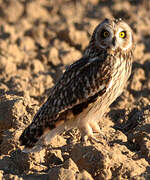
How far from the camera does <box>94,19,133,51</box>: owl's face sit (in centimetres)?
575

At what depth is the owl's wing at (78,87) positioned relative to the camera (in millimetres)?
5680

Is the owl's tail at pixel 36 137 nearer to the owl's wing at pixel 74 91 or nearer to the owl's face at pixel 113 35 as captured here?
the owl's wing at pixel 74 91

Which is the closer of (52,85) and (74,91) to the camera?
(74,91)

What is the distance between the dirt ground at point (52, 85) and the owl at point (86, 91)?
10.5 inches

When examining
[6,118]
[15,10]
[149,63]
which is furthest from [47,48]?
[6,118]

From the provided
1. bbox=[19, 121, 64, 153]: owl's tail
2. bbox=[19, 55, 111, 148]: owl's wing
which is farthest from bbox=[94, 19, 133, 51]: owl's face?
bbox=[19, 121, 64, 153]: owl's tail

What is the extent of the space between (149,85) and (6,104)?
9.78 ft

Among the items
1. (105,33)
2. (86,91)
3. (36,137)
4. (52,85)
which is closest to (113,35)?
(105,33)

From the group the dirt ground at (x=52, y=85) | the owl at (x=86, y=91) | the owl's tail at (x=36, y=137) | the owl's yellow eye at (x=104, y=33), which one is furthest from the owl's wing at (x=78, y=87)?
the dirt ground at (x=52, y=85)

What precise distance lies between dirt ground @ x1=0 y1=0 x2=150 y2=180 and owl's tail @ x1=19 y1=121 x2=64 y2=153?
0.12 meters

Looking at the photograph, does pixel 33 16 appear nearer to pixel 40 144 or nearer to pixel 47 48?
pixel 47 48

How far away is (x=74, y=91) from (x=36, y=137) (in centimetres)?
70

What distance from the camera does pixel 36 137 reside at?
5.61 meters

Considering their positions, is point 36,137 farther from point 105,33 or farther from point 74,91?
point 105,33
